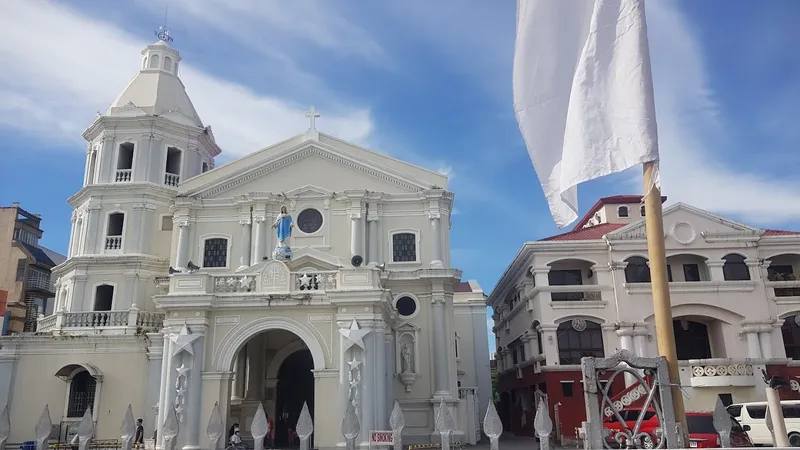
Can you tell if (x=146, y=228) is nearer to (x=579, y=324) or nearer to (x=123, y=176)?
(x=123, y=176)

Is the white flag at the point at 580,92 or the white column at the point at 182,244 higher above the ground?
the white column at the point at 182,244

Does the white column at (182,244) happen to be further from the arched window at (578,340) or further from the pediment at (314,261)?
the arched window at (578,340)

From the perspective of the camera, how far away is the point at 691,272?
2872 centimetres

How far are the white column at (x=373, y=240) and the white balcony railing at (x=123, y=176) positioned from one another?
1216 centimetres

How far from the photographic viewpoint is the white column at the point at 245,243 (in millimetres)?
27638

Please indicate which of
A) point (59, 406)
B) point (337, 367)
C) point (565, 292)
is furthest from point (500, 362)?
point (59, 406)

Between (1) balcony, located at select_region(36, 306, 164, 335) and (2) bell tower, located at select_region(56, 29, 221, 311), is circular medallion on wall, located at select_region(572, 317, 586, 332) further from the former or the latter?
(2) bell tower, located at select_region(56, 29, 221, 311)

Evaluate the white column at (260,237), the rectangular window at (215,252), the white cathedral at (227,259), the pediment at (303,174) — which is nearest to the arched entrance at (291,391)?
the white cathedral at (227,259)

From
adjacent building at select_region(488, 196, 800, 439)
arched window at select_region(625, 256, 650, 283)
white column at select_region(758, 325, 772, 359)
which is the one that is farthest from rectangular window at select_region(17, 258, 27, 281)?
A: white column at select_region(758, 325, 772, 359)

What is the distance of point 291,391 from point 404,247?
7730 mm

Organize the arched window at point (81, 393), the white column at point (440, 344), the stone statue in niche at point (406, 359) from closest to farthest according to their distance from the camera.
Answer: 1. the white column at point (440, 344)
2. the stone statue in niche at point (406, 359)
3. the arched window at point (81, 393)

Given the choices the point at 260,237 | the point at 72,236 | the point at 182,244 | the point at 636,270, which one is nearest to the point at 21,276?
the point at 72,236

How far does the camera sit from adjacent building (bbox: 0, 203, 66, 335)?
145 ft

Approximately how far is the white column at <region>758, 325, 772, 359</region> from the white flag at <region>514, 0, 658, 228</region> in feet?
73.8
